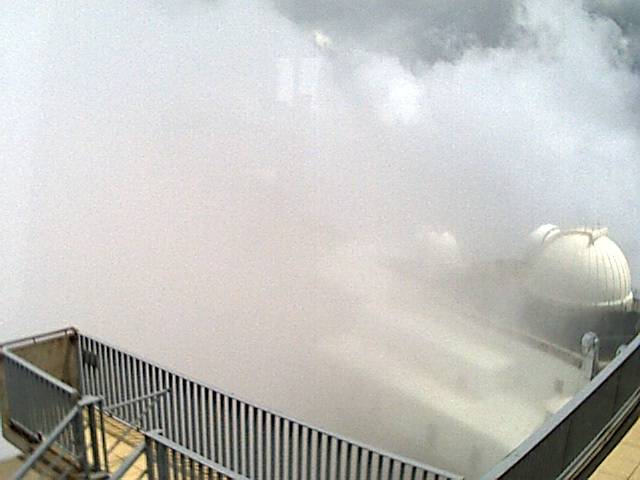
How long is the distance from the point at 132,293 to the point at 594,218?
46.9ft

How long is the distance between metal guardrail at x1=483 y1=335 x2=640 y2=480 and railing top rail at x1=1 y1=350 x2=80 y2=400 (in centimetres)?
298

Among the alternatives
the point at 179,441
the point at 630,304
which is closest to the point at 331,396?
the point at 179,441

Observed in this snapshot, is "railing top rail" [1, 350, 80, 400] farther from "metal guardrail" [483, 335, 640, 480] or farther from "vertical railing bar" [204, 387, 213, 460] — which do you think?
"metal guardrail" [483, 335, 640, 480]

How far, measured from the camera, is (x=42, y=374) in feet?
13.5

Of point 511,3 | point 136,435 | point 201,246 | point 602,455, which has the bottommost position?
point 136,435

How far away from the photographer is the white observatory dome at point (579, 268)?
1446cm

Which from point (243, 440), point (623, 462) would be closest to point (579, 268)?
point (623, 462)

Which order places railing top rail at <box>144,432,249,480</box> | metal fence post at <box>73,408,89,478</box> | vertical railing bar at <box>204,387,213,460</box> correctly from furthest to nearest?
vertical railing bar at <box>204,387,213,460</box> < metal fence post at <box>73,408,89,478</box> < railing top rail at <box>144,432,249,480</box>

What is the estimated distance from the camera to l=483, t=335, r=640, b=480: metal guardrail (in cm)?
271

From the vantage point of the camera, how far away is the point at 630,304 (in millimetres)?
15781

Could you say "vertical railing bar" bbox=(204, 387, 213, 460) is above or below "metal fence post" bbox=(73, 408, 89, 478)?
above

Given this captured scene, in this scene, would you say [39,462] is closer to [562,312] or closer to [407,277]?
[407,277]

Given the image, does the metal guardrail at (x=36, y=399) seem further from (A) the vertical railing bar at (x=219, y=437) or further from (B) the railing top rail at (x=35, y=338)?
(A) the vertical railing bar at (x=219, y=437)

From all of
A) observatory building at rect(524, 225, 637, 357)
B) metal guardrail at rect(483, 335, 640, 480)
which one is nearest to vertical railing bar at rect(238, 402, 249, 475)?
metal guardrail at rect(483, 335, 640, 480)
